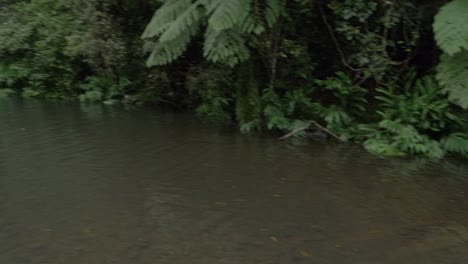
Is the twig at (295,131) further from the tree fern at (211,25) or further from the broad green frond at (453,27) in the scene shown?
the broad green frond at (453,27)

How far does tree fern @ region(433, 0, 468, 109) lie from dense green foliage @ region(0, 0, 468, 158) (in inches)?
0.6

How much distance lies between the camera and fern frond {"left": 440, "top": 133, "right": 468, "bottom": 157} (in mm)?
7477

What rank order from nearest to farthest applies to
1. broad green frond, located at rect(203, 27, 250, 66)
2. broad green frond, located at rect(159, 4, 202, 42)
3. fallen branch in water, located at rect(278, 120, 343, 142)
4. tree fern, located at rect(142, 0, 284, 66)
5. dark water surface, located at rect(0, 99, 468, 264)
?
dark water surface, located at rect(0, 99, 468, 264) → tree fern, located at rect(142, 0, 284, 66) → broad green frond, located at rect(159, 4, 202, 42) → broad green frond, located at rect(203, 27, 250, 66) → fallen branch in water, located at rect(278, 120, 343, 142)

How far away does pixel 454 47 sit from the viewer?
6672mm

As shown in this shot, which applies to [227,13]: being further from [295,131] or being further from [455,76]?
[455,76]

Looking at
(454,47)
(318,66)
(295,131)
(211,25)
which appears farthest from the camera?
(318,66)

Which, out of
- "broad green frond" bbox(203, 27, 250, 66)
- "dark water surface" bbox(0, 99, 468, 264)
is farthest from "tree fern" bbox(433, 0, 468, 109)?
"broad green frond" bbox(203, 27, 250, 66)

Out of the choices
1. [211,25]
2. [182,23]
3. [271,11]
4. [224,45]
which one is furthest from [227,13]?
[271,11]

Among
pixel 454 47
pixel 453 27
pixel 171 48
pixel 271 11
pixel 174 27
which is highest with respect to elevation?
pixel 271 11

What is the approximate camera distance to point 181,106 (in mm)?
11430

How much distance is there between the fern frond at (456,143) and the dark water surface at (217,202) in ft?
1.05

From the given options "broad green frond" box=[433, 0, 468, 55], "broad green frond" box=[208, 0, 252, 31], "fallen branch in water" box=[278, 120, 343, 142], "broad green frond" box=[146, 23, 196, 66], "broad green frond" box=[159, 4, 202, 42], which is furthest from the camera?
"fallen branch in water" box=[278, 120, 343, 142]

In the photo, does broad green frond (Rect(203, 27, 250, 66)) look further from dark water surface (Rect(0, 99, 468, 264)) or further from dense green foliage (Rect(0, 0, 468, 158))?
dark water surface (Rect(0, 99, 468, 264))

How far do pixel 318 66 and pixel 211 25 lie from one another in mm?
3126
